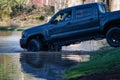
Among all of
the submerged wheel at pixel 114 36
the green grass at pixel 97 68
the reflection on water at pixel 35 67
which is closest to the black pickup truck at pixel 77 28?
the submerged wheel at pixel 114 36

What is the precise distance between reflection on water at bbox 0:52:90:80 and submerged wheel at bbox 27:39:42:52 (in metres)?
2.45

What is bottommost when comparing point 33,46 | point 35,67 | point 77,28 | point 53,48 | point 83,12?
point 53,48

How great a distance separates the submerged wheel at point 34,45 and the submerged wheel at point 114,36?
11.4 feet

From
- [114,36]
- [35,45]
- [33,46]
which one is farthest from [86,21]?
[33,46]

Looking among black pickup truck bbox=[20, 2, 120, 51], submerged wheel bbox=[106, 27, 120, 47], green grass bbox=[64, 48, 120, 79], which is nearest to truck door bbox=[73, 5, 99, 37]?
black pickup truck bbox=[20, 2, 120, 51]

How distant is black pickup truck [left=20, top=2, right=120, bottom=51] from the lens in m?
21.5

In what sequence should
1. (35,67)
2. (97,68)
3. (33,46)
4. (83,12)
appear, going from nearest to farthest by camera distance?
(97,68) < (35,67) < (83,12) < (33,46)

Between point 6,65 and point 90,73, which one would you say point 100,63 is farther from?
point 6,65

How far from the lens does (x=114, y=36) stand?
2144 centimetres

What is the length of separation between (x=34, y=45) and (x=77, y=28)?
2423 millimetres

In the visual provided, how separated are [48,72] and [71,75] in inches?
→ 53.9

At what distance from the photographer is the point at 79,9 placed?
2269cm

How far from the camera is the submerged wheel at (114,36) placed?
21.3 metres

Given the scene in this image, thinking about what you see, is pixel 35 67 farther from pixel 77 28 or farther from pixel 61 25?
pixel 61 25
